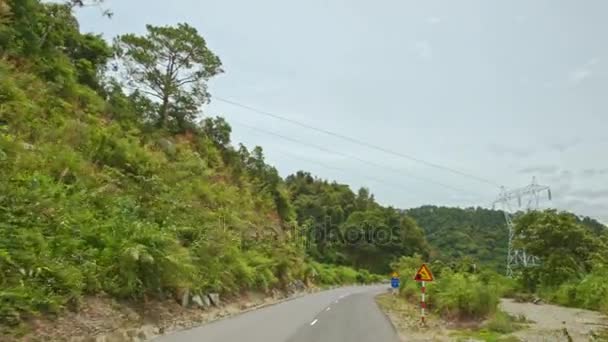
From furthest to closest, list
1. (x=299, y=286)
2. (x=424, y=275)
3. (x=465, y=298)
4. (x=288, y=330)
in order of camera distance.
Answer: (x=299, y=286), (x=465, y=298), (x=424, y=275), (x=288, y=330)

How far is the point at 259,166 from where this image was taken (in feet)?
176

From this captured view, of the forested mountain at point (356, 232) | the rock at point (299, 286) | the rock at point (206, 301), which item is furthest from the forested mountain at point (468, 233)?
the rock at point (206, 301)

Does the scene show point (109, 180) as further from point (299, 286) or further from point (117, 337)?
point (299, 286)

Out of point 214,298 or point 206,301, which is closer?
point 206,301

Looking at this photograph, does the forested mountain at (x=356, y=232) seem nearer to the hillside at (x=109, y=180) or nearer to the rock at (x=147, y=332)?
the hillside at (x=109, y=180)

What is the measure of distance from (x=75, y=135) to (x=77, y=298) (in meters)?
10.1

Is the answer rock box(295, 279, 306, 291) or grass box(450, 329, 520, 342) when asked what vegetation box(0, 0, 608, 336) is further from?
grass box(450, 329, 520, 342)

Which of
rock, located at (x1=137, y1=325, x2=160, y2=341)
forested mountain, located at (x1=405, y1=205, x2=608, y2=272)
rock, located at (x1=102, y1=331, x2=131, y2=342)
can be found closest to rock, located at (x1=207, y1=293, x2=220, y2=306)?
rock, located at (x1=137, y1=325, x2=160, y2=341)

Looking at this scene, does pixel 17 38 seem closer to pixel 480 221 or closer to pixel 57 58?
pixel 57 58

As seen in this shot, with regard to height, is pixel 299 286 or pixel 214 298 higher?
pixel 214 298

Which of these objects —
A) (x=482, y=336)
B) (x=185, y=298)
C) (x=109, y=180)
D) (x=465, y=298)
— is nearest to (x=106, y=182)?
(x=109, y=180)

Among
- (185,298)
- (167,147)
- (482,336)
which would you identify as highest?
(167,147)

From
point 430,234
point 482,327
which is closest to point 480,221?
point 430,234

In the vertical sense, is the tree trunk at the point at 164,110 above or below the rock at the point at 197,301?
above
